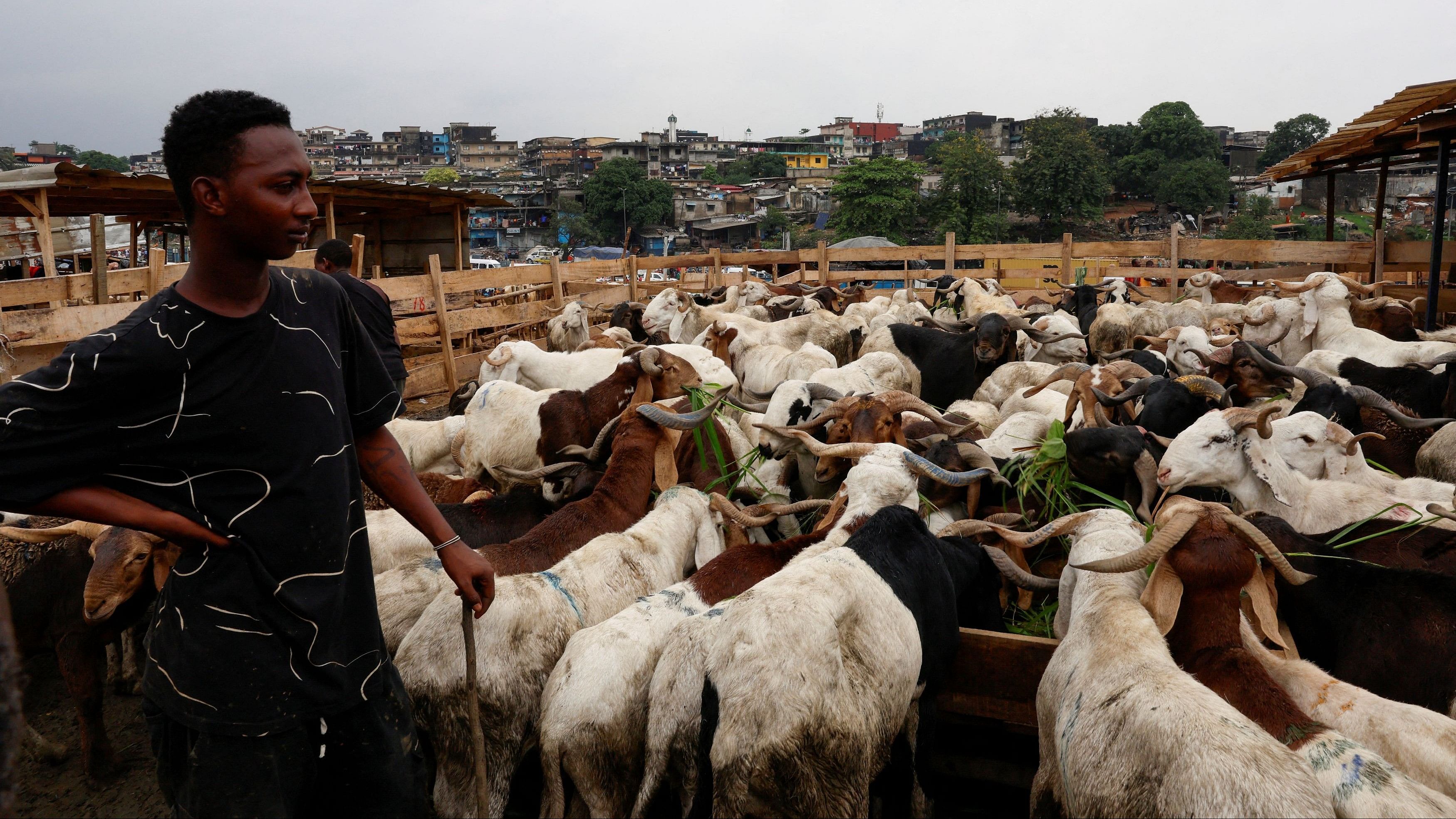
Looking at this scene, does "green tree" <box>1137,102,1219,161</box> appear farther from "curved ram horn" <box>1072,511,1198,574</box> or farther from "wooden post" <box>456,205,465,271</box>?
"curved ram horn" <box>1072,511,1198,574</box>

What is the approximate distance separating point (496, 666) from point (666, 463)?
1826mm

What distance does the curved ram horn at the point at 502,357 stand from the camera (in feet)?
29.2

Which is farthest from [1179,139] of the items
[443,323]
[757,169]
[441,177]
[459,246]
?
[443,323]

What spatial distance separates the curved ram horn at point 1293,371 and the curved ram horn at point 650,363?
14.1 ft

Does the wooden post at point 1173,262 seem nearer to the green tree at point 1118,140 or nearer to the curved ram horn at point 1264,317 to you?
the curved ram horn at point 1264,317

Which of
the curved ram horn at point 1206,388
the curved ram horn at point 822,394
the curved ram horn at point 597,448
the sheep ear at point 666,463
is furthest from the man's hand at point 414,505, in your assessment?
the curved ram horn at point 1206,388

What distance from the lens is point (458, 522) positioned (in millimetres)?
5234

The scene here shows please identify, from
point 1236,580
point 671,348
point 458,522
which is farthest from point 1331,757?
point 671,348

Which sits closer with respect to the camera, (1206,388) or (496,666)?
(496,666)

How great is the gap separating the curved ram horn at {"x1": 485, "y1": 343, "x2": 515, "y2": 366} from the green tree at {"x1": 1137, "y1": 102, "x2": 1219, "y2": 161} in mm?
72189

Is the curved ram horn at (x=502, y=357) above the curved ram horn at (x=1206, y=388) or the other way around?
the other way around

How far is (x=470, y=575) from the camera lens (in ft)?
8.87

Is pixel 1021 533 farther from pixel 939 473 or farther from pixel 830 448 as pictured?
pixel 830 448

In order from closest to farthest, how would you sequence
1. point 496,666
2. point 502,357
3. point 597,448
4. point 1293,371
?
point 496,666, point 597,448, point 1293,371, point 502,357
